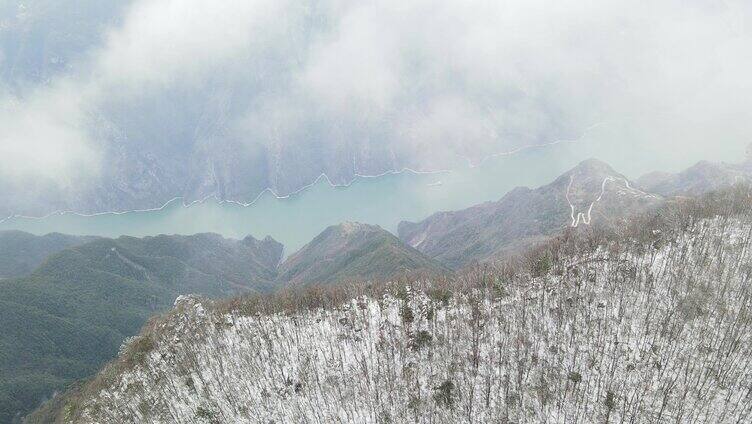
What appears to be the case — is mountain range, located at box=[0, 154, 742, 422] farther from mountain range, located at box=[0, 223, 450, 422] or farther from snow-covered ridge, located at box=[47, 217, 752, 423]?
snow-covered ridge, located at box=[47, 217, 752, 423]

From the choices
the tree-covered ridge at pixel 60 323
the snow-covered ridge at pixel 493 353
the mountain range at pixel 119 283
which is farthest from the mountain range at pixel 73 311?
the snow-covered ridge at pixel 493 353

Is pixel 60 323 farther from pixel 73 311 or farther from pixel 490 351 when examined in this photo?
pixel 490 351

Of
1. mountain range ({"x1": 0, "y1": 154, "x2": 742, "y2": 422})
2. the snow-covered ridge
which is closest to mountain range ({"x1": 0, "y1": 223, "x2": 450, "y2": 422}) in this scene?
mountain range ({"x1": 0, "y1": 154, "x2": 742, "y2": 422})

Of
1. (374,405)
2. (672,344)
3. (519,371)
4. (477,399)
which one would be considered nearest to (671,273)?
(672,344)

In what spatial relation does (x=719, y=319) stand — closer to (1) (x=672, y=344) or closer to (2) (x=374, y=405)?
(1) (x=672, y=344)

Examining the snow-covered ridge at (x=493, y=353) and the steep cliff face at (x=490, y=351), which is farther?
the steep cliff face at (x=490, y=351)

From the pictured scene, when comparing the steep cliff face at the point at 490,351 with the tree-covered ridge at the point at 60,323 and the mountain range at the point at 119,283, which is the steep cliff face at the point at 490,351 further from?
the tree-covered ridge at the point at 60,323
